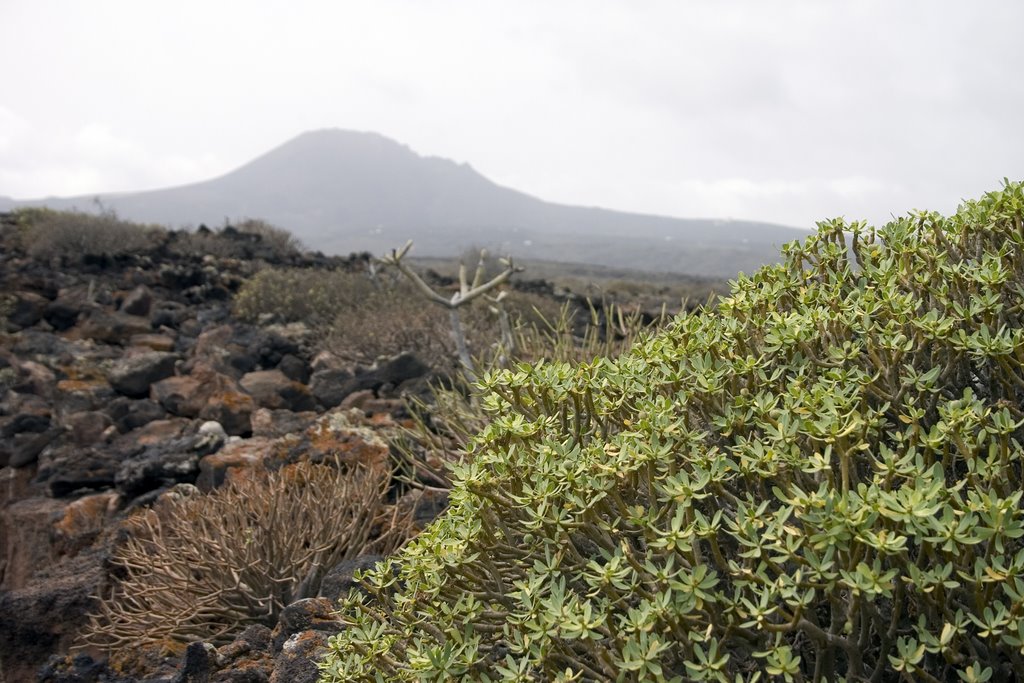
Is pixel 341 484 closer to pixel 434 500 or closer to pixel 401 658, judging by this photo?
pixel 434 500

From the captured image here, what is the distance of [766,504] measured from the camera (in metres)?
1.44

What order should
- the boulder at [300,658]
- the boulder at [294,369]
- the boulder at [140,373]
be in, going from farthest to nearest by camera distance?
1. the boulder at [294,369]
2. the boulder at [140,373]
3. the boulder at [300,658]

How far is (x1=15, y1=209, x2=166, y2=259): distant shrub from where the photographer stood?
14.7 metres

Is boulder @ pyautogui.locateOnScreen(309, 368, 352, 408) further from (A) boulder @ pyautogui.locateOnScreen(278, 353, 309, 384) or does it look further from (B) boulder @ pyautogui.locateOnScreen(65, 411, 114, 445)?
(B) boulder @ pyautogui.locateOnScreen(65, 411, 114, 445)

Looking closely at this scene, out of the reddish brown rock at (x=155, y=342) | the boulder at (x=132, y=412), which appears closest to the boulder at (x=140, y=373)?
the boulder at (x=132, y=412)

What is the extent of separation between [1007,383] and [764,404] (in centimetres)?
51

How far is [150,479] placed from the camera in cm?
458

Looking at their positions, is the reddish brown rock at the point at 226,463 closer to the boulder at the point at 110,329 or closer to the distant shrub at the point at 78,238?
the boulder at the point at 110,329

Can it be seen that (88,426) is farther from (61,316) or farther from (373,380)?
(61,316)

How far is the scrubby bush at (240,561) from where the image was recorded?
10.3ft

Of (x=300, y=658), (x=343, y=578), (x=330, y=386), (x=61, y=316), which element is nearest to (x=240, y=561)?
(x=343, y=578)

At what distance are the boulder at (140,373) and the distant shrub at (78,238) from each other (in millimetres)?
8273

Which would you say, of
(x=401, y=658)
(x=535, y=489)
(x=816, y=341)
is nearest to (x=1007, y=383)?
(x=816, y=341)

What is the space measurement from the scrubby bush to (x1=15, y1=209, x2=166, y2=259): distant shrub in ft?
Answer: 39.7
